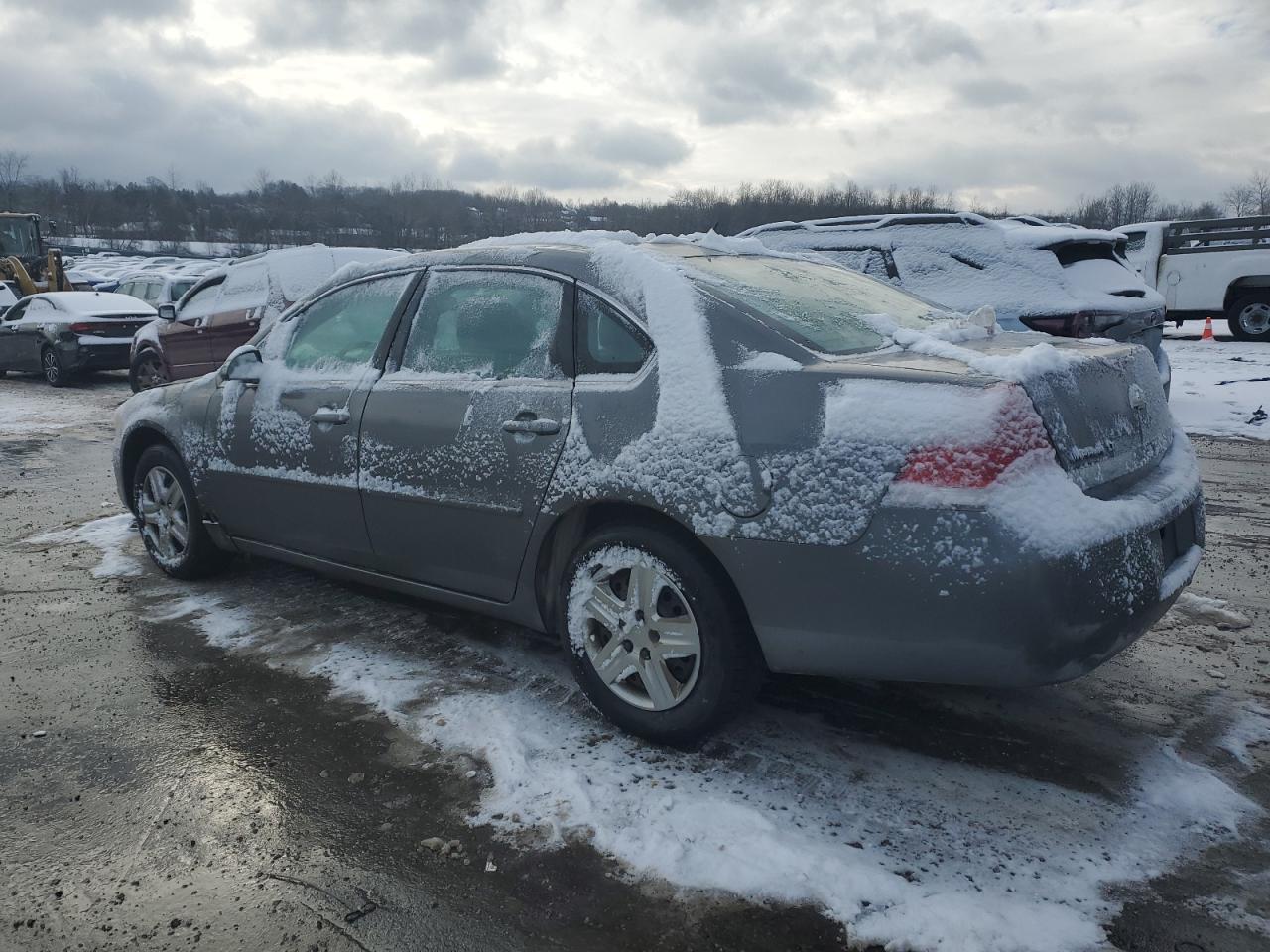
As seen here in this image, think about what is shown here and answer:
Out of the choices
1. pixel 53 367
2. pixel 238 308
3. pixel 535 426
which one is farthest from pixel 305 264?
pixel 535 426

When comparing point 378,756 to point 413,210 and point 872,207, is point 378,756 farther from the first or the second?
point 872,207

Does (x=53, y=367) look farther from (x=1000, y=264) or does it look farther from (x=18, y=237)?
(x=1000, y=264)

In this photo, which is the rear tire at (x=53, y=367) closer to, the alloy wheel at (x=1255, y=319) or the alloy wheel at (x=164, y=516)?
the alloy wheel at (x=164, y=516)

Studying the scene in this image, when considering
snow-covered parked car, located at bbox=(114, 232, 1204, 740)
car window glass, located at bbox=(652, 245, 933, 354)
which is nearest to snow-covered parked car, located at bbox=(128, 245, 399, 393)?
snow-covered parked car, located at bbox=(114, 232, 1204, 740)

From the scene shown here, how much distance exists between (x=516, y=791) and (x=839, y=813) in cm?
92

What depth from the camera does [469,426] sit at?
3.32 meters

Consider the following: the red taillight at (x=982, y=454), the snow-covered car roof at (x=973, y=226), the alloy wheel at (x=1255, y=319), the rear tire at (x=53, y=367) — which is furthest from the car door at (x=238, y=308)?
the alloy wheel at (x=1255, y=319)

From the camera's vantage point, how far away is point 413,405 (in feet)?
11.6

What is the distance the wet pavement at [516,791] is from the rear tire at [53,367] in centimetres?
1258

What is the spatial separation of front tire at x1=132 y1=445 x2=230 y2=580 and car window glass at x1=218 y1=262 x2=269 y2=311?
554cm

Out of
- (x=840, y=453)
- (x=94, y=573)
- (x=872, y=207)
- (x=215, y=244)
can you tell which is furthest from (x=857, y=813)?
(x=215, y=244)

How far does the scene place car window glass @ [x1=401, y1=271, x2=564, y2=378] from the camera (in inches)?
129

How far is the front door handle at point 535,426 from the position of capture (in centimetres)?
309

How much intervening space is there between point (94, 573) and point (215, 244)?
306ft
